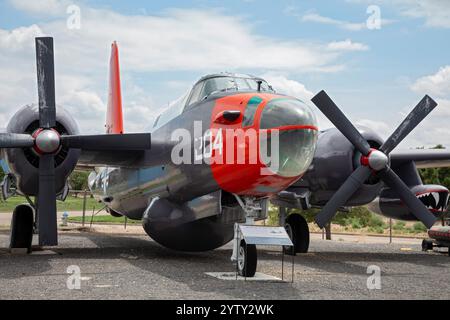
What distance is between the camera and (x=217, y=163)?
35.7ft

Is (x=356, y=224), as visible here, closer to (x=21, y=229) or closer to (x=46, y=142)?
(x=21, y=229)

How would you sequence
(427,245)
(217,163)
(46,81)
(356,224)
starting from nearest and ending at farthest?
(217,163)
(46,81)
(427,245)
(356,224)

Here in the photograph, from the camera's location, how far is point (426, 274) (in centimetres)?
1220

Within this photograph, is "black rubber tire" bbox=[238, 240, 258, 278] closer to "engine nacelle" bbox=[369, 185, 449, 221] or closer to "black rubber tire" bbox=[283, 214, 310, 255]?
"black rubber tire" bbox=[283, 214, 310, 255]

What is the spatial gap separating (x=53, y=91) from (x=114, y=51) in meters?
8.37

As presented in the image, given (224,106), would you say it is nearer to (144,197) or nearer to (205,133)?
(205,133)

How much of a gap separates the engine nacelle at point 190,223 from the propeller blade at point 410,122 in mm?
4821

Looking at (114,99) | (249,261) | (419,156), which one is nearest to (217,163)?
(249,261)

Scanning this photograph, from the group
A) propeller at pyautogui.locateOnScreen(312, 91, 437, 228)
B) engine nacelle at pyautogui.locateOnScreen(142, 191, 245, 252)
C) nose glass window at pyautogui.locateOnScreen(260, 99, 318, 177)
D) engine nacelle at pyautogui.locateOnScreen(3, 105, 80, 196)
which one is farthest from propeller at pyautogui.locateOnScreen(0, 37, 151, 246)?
propeller at pyautogui.locateOnScreen(312, 91, 437, 228)

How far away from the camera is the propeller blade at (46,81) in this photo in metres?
13.0

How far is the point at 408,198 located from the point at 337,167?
1983mm

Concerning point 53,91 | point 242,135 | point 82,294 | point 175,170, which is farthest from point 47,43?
point 82,294

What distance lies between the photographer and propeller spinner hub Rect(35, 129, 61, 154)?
41.4 feet

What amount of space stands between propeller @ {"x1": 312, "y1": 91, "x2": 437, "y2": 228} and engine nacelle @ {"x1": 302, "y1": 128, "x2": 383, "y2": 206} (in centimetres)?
47
